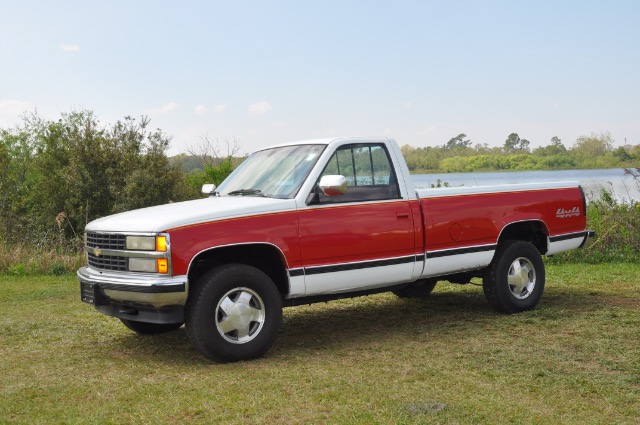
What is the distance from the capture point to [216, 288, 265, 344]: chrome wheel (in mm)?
6285

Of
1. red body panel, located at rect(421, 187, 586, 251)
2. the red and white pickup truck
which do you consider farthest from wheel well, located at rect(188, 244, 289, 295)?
red body panel, located at rect(421, 187, 586, 251)

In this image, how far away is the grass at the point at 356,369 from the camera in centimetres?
493

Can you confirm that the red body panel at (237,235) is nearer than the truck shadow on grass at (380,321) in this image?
Yes

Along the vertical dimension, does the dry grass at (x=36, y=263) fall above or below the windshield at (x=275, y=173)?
below

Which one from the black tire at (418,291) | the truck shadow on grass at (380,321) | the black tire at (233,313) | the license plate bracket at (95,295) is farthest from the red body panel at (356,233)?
the black tire at (418,291)

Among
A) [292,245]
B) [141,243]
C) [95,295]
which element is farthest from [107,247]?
[292,245]

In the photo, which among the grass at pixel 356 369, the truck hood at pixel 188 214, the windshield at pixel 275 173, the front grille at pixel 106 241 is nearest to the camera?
the grass at pixel 356 369

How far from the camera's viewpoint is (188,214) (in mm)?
6246

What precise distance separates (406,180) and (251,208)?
5.81 ft

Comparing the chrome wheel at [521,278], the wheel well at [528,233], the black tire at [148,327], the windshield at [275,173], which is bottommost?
the black tire at [148,327]

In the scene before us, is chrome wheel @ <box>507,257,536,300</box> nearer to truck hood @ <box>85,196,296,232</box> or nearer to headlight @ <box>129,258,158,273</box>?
truck hood @ <box>85,196,296,232</box>

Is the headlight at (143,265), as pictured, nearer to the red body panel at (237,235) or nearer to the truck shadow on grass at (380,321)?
the red body panel at (237,235)

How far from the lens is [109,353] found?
6887 mm

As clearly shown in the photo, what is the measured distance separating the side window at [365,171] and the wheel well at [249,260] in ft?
2.65
